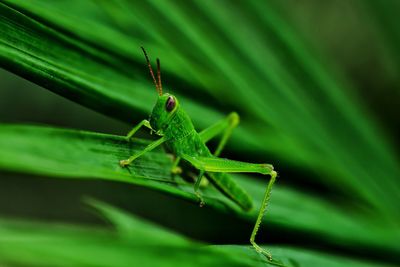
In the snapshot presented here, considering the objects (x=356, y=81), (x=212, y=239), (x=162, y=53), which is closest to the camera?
(x=162, y=53)

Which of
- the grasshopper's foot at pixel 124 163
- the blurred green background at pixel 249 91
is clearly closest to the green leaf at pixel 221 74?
the blurred green background at pixel 249 91

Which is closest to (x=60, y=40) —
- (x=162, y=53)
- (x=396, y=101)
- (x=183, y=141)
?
(x=162, y=53)

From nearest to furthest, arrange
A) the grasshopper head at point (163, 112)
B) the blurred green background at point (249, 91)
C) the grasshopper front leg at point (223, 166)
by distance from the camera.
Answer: the blurred green background at point (249, 91), the grasshopper head at point (163, 112), the grasshopper front leg at point (223, 166)

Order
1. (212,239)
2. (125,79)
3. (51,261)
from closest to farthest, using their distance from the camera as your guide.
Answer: (51,261)
(125,79)
(212,239)

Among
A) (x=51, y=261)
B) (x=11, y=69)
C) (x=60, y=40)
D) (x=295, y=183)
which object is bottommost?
(x=51, y=261)

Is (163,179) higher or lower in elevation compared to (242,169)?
lower

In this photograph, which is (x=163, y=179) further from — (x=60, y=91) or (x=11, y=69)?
(x=11, y=69)

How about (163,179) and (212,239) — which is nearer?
(163,179)

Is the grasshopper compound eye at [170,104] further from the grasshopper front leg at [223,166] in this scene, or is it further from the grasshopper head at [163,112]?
the grasshopper front leg at [223,166]

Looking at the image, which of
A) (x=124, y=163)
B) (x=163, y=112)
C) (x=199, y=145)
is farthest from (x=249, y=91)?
(x=124, y=163)
